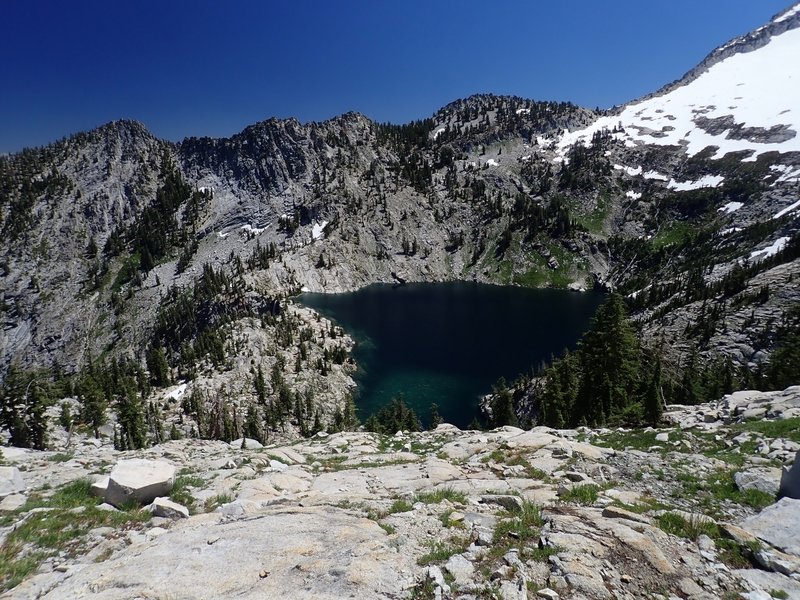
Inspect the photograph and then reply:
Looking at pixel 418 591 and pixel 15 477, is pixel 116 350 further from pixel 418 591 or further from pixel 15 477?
pixel 418 591

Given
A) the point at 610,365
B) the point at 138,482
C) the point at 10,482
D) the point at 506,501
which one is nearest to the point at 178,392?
the point at 10,482

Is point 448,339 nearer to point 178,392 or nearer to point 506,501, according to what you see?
point 178,392

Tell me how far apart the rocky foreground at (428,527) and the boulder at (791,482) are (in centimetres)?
6

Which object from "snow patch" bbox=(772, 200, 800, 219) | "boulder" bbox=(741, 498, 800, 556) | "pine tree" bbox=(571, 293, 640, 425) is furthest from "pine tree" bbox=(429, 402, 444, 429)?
"snow patch" bbox=(772, 200, 800, 219)

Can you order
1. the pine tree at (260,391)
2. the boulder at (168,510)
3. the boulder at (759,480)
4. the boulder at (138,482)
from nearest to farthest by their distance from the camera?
the boulder at (168,510) < the boulder at (759,480) < the boulder at (138,482) < the pine tree at (260,391)

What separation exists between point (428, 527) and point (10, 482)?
1635 cm

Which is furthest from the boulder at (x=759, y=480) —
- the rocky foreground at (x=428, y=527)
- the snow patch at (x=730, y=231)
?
the snow patch at (x=730, y=231)

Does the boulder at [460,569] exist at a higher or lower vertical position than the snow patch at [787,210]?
lower

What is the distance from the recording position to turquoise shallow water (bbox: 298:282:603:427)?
98.9 m

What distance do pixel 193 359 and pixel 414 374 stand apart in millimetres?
65134

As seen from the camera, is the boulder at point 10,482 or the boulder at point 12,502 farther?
the boulder at point 10,482

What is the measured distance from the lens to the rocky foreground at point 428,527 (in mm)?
7316

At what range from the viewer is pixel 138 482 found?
43.4 ft

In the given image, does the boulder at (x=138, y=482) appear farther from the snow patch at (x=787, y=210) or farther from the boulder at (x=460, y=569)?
the snow patch at (x=787, y=210)
